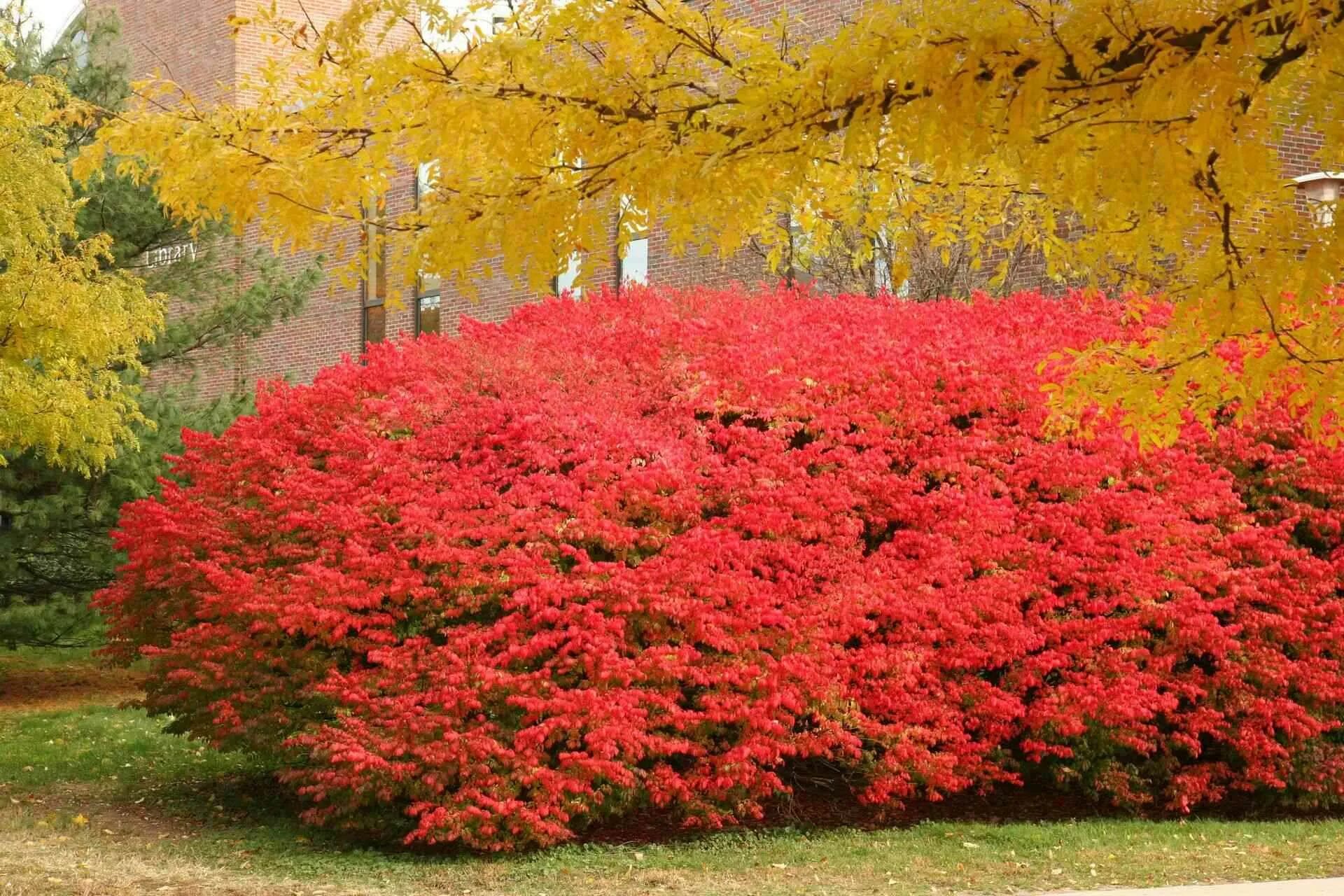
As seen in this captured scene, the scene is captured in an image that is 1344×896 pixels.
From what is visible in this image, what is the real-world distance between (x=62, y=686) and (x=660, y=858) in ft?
36.9

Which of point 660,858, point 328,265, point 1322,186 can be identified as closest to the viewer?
point 660,858

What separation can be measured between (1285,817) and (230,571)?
251 inches

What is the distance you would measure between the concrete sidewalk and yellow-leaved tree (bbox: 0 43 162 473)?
353 inches

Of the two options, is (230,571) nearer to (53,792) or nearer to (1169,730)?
(53,792)

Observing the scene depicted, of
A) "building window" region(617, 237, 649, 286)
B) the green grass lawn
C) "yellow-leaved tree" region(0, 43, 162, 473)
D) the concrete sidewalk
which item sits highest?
"building window" region(617, 237, 649, 286)

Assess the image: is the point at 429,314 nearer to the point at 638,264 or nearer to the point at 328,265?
the point at 328,265

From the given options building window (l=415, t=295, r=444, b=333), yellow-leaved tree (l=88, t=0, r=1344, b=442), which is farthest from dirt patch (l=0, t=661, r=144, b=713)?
yellow-leaved tree (l=88, t=0, r=1344, b=442)

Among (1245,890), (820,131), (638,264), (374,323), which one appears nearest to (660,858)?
(1245,890)

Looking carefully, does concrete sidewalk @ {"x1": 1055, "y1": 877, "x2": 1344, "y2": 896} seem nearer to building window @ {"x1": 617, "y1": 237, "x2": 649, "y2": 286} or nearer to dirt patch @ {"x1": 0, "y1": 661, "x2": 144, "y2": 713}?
dirt patch @ {"x1": 0, "y1": 661, "x2": 144, "y2": 713}

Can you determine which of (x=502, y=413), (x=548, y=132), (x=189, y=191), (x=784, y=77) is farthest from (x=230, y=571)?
(x=784, y=77)

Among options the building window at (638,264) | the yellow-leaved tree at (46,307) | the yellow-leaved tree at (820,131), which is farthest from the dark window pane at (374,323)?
the yellow-leaved tree at (820,131)

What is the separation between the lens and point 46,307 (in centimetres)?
1159

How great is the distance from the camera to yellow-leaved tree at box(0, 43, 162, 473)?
1160 cm

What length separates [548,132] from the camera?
5211mm
